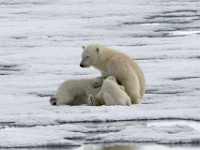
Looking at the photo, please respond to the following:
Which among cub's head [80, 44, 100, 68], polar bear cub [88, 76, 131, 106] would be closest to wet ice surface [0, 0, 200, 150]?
polar bear cub [88, 76, 131, 106]

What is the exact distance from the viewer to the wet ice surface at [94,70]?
685 cm

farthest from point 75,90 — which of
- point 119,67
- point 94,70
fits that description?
point 94,70

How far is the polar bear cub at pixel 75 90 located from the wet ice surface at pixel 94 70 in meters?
0.22

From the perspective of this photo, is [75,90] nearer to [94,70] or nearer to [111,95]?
[111,95]

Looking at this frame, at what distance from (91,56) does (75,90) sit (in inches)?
20.5

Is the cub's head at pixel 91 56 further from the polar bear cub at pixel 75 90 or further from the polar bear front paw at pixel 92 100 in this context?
the polar bear front paw at pixel 92 100

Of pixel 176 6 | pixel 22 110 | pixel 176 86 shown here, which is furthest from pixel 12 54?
pixel 176 6

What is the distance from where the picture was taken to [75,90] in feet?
28.5

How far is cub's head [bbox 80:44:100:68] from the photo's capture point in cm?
891

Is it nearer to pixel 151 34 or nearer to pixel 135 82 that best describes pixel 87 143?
pixel 135 82

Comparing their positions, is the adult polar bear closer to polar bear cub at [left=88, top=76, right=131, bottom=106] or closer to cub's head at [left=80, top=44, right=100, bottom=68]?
cub's head at [left=80, top=44, right=100, bottom=68]

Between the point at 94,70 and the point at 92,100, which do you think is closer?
the point at 92,100

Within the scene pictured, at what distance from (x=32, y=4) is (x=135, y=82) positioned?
1468cm

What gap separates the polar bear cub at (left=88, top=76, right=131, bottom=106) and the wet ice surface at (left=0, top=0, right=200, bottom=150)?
0.57 feet
